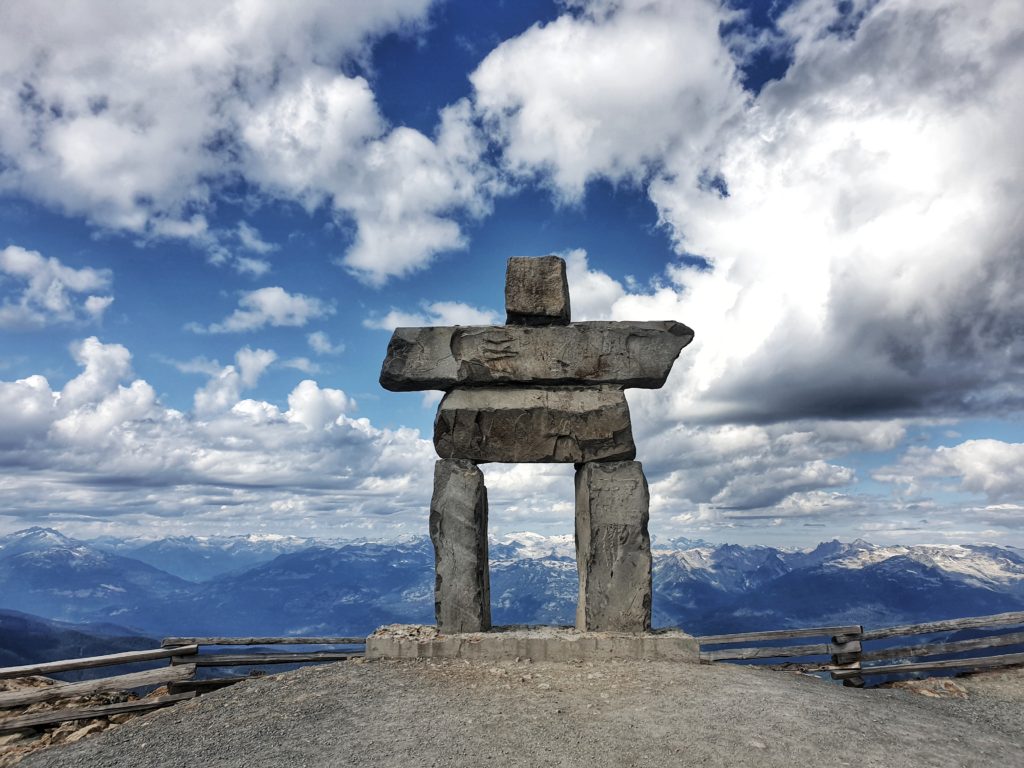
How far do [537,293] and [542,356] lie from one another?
1.10 meters

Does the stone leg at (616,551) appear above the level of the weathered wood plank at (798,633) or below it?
above

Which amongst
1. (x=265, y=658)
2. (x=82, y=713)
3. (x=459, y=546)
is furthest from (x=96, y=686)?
(x=459, y=546)

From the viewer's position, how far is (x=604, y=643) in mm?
9484

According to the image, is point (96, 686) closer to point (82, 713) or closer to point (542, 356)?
point (82, 713)

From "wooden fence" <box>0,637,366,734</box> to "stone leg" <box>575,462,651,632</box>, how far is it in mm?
3726

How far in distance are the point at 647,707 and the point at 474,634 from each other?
3.38m

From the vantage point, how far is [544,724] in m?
6.73

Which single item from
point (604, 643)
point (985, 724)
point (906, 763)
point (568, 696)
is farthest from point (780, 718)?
point (985, 724)

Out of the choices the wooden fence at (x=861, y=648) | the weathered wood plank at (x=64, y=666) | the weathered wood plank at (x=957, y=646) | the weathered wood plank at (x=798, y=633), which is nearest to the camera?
the weathered wood plank at (x=64, y=666)

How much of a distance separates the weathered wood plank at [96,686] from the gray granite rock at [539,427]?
17.1ft

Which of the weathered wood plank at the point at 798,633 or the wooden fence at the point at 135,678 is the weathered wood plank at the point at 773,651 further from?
the wooden fence at the point at 135,678

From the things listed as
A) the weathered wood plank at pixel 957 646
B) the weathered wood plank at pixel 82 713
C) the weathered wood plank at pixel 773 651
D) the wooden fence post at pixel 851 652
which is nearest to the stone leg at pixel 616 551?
the weathered wood plank at pixel 773 651

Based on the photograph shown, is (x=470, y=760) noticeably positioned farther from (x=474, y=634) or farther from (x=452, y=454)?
(x=452, y=454)

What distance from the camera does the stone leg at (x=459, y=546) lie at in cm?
1017
